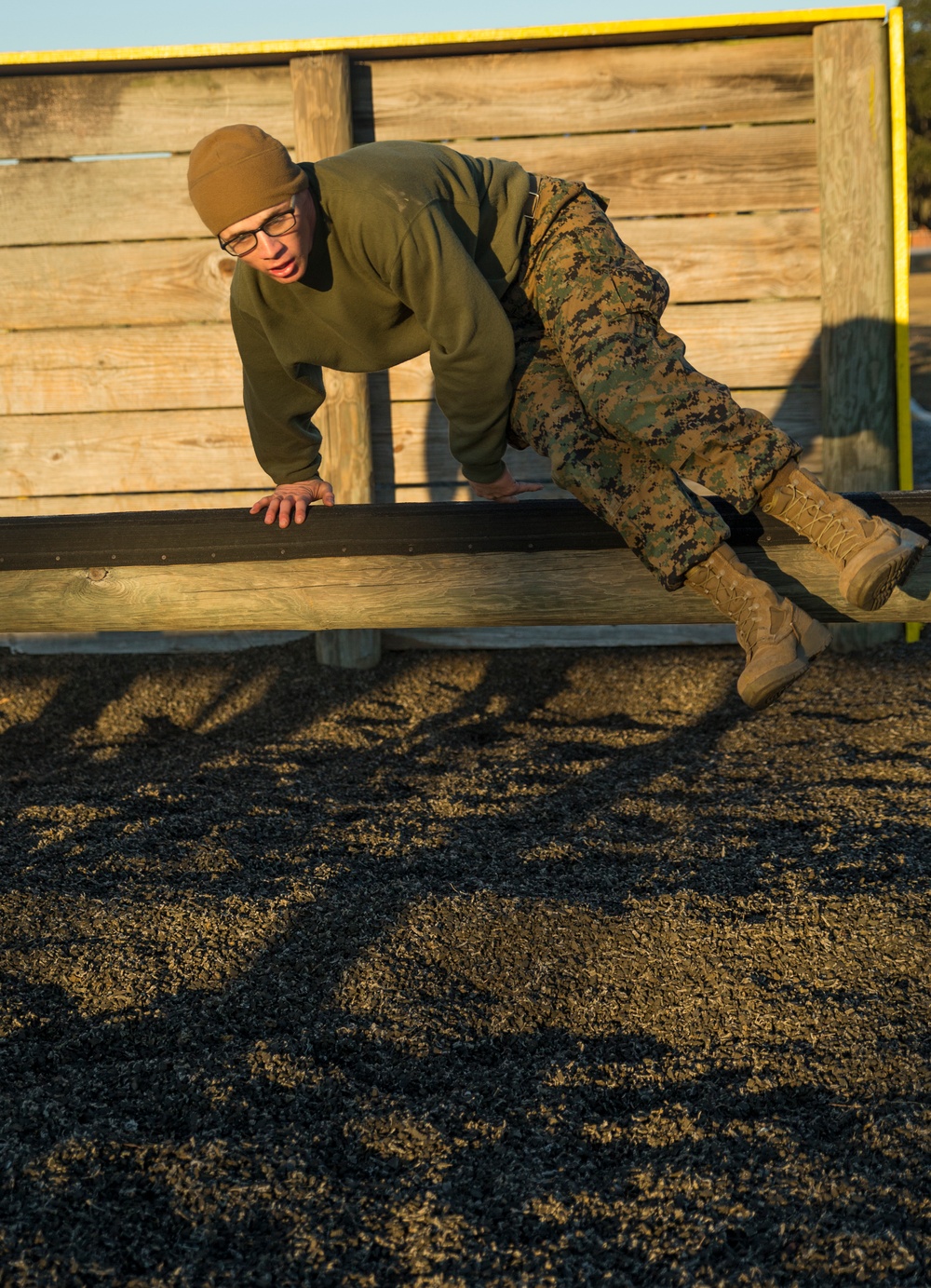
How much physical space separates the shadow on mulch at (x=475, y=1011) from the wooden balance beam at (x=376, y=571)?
56cm

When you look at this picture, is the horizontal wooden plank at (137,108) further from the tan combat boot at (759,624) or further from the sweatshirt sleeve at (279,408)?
the tan combat boot at (759,624)

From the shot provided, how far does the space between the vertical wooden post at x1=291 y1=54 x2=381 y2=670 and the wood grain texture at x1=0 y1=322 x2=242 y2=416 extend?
456 mm

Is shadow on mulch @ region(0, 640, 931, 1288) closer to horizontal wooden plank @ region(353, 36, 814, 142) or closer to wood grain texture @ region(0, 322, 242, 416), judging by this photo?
wood grain texture @ region(0, 322, 242, 416)

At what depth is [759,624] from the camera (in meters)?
2.28

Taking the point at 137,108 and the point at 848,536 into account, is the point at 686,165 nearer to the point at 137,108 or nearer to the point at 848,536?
the point at 137,108

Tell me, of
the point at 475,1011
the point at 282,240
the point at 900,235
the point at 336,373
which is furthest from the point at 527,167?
the point at 475,1011

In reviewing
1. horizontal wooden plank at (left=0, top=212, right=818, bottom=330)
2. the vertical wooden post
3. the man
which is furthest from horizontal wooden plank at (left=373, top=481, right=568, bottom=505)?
the man

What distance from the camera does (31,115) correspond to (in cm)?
430

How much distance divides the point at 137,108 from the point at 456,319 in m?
2.73

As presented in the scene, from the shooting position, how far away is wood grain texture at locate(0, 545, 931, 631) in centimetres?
242

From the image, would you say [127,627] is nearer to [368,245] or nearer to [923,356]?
[368,245]

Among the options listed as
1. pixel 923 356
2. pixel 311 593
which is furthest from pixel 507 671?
pixel 923 356

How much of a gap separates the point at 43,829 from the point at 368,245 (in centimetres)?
162

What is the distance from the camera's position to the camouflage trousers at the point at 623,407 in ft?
7.47
